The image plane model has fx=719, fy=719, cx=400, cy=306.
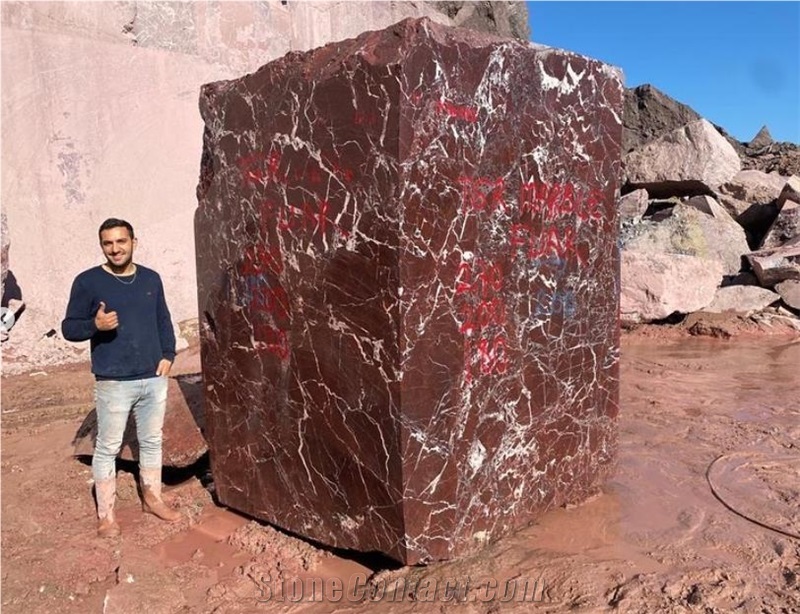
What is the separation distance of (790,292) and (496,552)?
22.0 feet

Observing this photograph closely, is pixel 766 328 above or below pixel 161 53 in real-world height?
below

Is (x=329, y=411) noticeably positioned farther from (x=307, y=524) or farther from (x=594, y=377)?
(x=594, y=377)

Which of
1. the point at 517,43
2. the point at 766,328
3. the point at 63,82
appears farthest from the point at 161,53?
the point at 766,328

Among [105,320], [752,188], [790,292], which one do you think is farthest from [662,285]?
[105,320]

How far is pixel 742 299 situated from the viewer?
8.26 metres

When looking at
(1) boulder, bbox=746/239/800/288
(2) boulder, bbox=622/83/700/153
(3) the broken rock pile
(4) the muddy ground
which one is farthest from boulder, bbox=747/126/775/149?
(4) the muddy ground

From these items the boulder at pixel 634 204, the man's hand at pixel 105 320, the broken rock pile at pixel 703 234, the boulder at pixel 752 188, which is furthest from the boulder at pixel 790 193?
the man's hand at pixel 105 320

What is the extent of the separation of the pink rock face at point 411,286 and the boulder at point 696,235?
5006mm

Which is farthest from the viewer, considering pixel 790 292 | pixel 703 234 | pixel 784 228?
pixel 784 228

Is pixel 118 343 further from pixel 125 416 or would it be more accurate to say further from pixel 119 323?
pixel 125 416

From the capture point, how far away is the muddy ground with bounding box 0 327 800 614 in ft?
8.75

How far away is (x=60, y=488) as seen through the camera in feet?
12.9

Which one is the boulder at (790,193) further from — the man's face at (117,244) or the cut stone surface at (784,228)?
the man's face at (117,244)

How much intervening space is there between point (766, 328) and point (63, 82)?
7.64m
